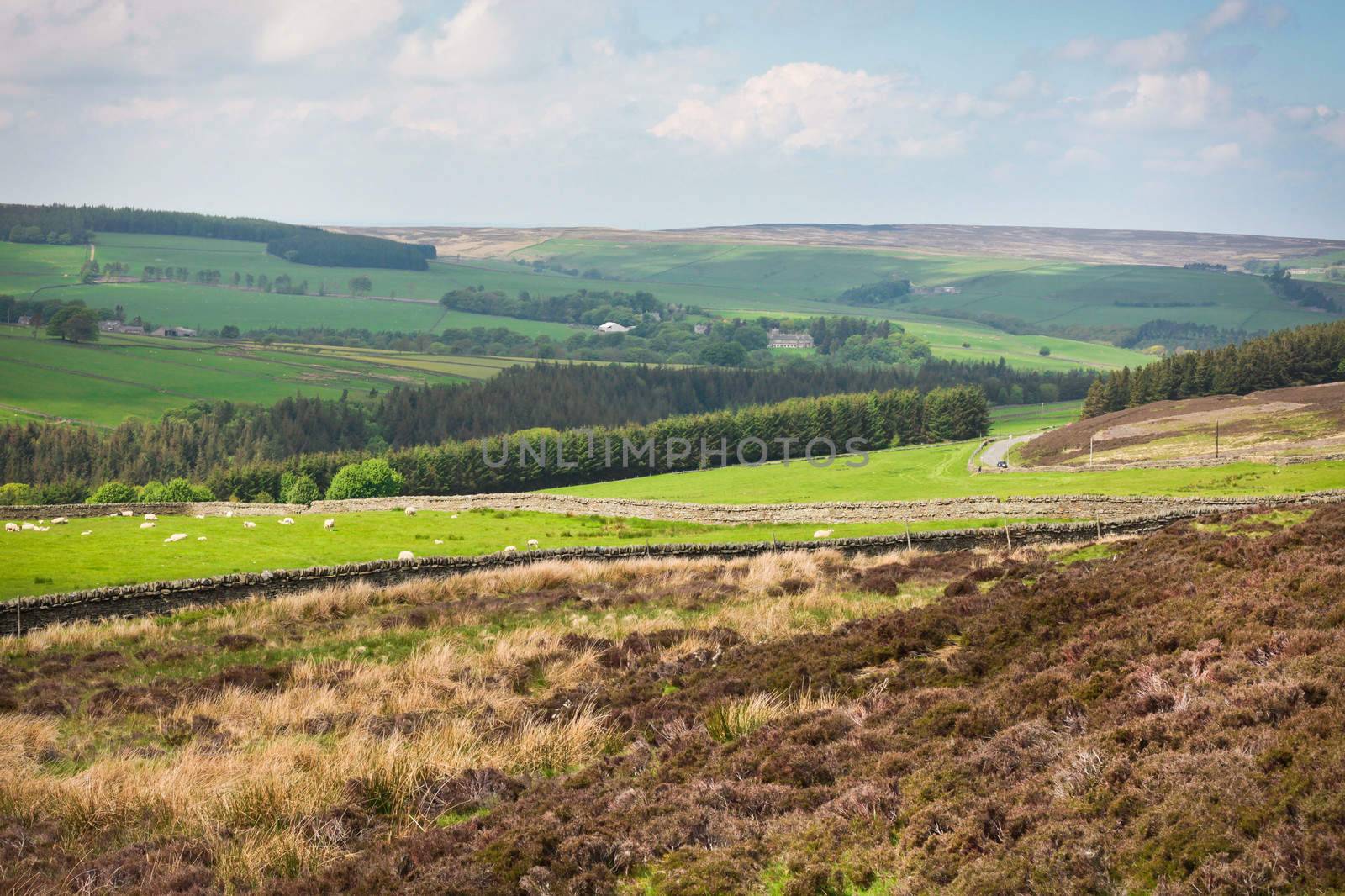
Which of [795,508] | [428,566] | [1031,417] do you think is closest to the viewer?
[428,566]

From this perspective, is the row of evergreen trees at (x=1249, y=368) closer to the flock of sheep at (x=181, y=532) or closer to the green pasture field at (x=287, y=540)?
the green pasture field at (x=287, y=540)

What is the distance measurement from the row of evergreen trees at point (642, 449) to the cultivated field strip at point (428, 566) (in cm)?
7298

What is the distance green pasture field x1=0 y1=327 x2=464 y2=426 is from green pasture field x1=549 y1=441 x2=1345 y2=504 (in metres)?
106

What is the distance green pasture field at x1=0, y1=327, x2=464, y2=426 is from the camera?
15762 centimetres

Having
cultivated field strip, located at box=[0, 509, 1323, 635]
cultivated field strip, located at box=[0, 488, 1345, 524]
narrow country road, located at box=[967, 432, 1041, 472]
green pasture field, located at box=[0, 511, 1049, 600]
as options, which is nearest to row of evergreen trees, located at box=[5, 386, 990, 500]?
narrow country road, located at box=[967, 432, 1041, 472]

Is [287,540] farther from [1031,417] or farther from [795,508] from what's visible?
[1031,417]

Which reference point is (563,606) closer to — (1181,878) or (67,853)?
(67,853)

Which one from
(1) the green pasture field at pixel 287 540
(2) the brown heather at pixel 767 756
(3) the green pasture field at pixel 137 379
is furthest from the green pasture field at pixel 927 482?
(3) the green pasture field at pixel 137 379

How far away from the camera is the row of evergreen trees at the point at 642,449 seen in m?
112

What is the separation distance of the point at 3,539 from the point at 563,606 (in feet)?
71.0

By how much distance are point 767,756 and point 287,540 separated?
31.4 meters

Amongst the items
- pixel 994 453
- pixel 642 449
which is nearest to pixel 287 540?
pixel 994 453

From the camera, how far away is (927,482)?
69750 mm

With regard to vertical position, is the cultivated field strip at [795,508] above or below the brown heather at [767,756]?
below
